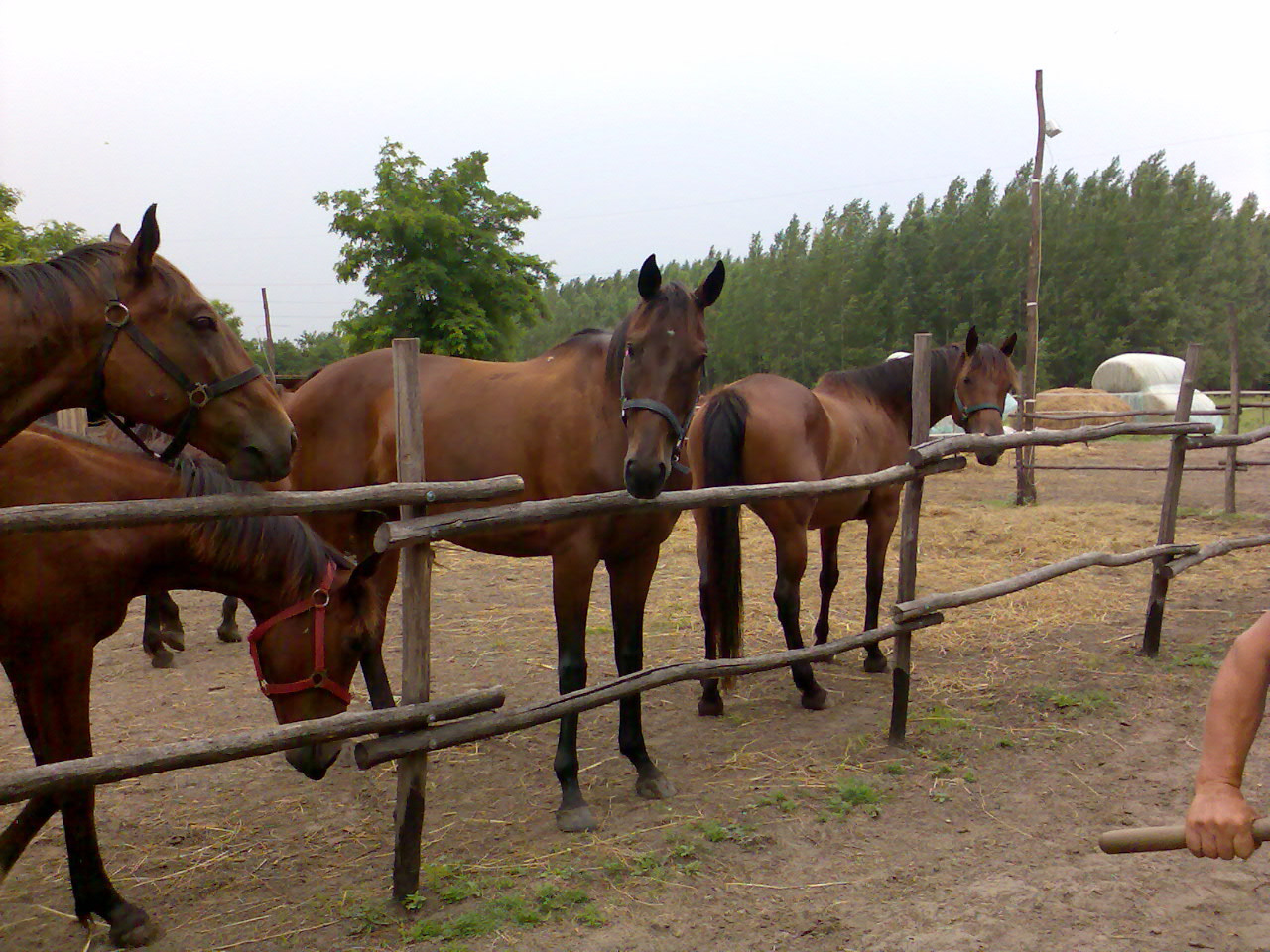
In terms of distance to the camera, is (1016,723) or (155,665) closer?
(1016,723)

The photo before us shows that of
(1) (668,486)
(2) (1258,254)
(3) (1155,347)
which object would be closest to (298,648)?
(1) (668,486)

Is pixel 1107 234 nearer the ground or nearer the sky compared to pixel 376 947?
nearer the sky

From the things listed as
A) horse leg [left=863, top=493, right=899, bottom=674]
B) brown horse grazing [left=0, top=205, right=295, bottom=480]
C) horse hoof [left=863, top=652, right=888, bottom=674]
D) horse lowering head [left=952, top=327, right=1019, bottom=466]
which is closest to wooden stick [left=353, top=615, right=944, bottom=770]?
brown horse grazing [left=0, top=205, right=295, bottom=480]

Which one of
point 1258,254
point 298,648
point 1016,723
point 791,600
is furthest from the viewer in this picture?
point 1258,254

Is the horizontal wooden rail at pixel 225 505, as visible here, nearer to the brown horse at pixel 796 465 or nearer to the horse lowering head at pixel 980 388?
the brown horse at pixel 796 465

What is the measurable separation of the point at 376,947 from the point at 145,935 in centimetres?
73

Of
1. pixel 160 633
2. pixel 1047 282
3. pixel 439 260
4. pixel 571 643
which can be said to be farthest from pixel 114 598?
pixel 1047 282

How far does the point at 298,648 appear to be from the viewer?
287cm

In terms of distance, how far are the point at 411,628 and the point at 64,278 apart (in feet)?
4.52

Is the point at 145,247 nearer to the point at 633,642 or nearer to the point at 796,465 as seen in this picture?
the point at 633,642

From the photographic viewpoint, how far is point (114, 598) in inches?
108

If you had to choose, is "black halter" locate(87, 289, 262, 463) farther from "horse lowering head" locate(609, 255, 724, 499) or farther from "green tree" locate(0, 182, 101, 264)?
"green tree" locate(0, 182, 101, 264)

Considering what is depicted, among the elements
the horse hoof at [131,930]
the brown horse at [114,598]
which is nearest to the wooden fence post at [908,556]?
the brown horse at [114,598]

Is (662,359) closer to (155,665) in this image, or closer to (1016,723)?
(1016,723)
